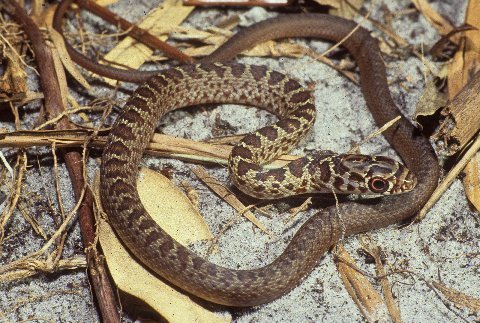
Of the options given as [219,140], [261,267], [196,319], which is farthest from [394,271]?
[219,140]

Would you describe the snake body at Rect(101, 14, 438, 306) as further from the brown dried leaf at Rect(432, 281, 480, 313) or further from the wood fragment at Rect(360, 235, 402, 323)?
the brown dried leaf at Rect(432, 281, 480, 313)

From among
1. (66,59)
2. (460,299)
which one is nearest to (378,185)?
(460,299)

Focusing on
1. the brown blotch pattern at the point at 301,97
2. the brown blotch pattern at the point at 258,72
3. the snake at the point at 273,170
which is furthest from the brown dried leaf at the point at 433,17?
the brown blotch pattern at the point at 258,72

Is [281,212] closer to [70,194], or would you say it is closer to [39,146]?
[70,194]

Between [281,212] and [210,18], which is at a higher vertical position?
[210,18]

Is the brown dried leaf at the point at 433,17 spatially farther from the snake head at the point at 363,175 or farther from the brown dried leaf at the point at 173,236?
the brown dried leaf at the point at 173,236

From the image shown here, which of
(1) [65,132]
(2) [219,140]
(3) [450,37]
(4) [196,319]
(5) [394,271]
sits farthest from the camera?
(3) [450,37]
